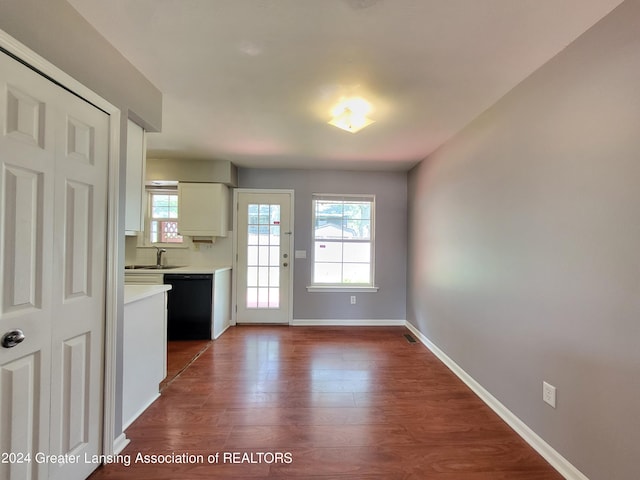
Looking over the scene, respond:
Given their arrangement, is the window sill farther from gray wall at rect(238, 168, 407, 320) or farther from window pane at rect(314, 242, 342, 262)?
window pane at rect(314, 242, 342, 262)

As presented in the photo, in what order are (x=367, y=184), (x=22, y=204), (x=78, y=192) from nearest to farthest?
(x=22, y=204) → (x=78, y=192) → (x=367, y=184)

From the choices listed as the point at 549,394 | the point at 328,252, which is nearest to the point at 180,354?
the point at 328,252

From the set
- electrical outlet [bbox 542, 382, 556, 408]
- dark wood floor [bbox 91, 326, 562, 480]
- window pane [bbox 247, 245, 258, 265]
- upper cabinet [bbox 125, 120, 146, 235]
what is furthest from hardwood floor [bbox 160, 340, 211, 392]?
electrical outlet [bbox 542, 382, 556, 408]

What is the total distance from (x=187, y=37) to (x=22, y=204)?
1.12 meters

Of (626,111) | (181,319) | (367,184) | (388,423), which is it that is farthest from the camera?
(367,184)

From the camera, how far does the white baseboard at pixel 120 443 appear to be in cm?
165

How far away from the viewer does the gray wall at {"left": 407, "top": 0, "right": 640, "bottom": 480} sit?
124 cm

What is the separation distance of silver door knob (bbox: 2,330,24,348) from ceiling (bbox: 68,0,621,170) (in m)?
1.47

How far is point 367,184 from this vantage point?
425cm

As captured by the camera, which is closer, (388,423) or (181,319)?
(388,423)

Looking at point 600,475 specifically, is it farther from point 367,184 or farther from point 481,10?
point 367,184

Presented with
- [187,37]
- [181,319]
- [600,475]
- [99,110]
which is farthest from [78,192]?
[600,475]

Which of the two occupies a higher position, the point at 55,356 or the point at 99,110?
the point at 99,110

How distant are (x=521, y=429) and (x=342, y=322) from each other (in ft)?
8.51
